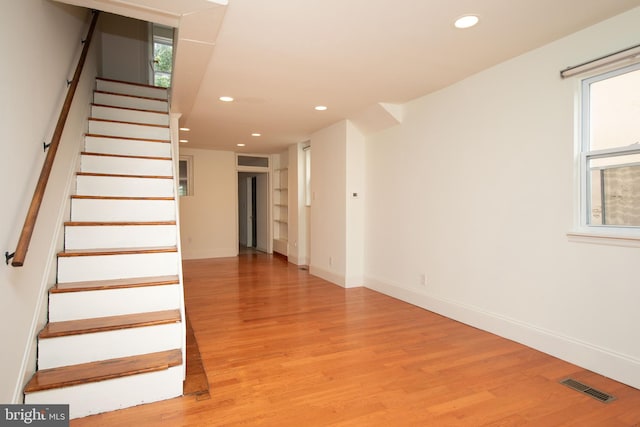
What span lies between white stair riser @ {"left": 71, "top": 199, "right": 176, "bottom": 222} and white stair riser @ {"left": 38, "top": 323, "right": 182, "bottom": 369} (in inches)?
46.0

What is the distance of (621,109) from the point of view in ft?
7.95

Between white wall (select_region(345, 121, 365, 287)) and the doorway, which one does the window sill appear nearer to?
white wall (select_region(345, 121, 365, 287))

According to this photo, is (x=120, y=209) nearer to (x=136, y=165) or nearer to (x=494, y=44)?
(x=136, y=165)

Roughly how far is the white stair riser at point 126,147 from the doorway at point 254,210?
15.9ft

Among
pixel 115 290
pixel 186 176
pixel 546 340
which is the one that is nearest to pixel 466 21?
pixel 546 340

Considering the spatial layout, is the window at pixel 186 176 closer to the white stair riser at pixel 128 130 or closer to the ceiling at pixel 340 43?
the ceiling at pixel 340 43

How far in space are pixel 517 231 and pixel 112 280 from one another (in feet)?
11.1

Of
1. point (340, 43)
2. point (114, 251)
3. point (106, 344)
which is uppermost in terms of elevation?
point (340, 43)

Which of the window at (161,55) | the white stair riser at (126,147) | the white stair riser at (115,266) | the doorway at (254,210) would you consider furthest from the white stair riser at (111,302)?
the doorway at (254,210)

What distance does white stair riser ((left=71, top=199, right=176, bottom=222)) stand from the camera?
2867 mm

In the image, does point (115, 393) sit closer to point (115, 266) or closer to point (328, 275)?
point (115, 266)

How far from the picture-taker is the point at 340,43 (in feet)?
8.89

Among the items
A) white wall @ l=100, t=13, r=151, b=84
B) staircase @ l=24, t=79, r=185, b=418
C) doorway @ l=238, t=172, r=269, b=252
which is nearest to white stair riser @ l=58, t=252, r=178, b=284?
staircase @ l=24, t=79, r=185, b=418

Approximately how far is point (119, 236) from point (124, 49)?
15.6 feet
